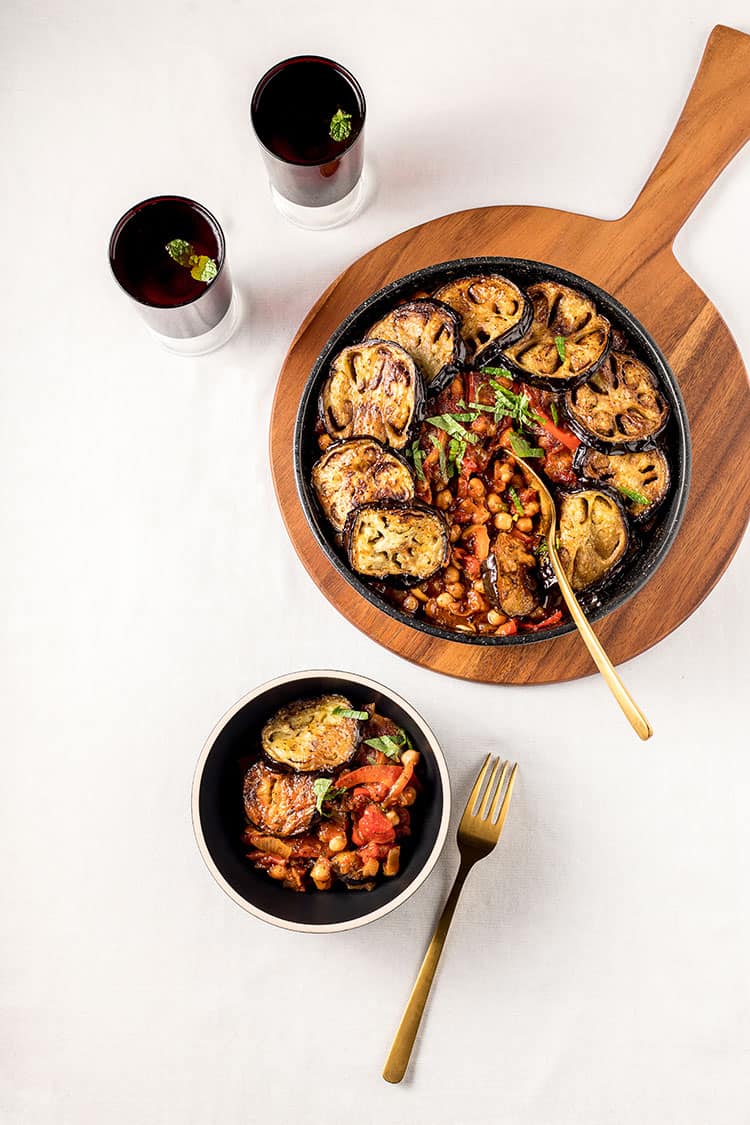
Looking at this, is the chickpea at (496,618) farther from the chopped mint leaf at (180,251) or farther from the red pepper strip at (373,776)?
the chopped mint leaf at (180,251)

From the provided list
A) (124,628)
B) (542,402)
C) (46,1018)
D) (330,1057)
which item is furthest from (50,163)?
(330,1057)

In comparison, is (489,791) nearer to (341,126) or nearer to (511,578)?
(511,578)

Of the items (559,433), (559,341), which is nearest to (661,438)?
(559,433)

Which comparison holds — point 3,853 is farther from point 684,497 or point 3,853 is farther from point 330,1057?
point 684,497

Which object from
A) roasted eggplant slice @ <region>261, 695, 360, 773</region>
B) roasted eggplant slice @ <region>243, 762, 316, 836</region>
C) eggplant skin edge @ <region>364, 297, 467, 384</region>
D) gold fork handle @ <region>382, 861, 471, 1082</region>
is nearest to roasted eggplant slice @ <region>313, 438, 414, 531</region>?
eggplant skin edge @ <region>364, 297, 467, 384</region>

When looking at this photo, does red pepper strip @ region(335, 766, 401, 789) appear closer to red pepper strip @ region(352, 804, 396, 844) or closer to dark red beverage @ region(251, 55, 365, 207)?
red pepper strip @ region(352, 804, 396, 844)

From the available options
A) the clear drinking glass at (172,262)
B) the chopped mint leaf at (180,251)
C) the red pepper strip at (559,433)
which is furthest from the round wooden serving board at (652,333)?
the red pepper strip at (559,433)
